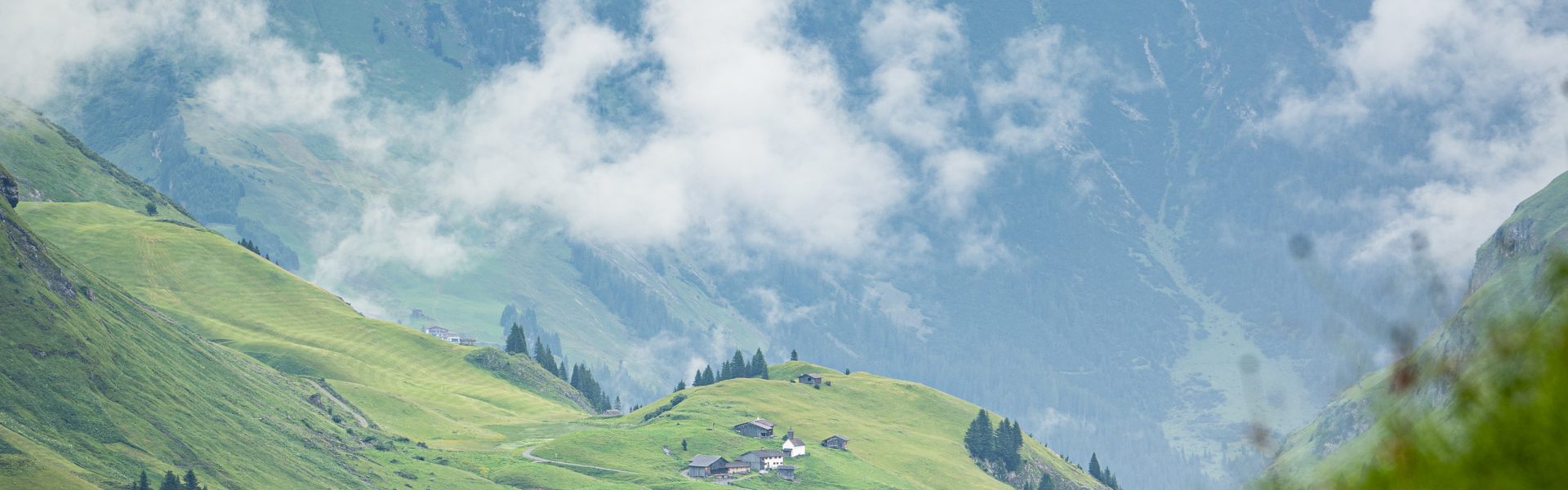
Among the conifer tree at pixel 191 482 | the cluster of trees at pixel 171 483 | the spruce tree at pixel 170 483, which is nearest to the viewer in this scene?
the cluster of trees at pixel 171 483

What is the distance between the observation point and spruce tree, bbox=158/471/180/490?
17612 centimetres

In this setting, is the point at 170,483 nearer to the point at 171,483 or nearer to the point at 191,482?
the point at 171,483

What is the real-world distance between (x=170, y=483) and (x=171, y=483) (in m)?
0.32

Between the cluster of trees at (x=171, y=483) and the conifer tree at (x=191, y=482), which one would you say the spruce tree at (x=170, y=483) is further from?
the conifer tree at (x=191, y=482)

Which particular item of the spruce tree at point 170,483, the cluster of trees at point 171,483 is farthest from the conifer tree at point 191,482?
the spruce tree at point 170,483

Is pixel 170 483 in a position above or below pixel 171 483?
above

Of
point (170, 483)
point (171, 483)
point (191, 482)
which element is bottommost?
point (171, 483)

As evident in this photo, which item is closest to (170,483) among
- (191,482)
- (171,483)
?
(171,483)

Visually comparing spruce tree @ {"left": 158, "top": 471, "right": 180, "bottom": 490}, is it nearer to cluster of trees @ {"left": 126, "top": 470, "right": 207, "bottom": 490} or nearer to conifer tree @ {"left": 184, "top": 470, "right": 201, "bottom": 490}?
cluster of trees @ {"left": 126, "top": 470, "right": 207, "bottom": 490}

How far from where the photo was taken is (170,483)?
177 meters

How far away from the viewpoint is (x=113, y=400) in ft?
650

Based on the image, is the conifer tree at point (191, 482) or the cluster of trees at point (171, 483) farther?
the conifer tree at point (191, 482)

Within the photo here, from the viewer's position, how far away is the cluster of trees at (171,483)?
173125mm

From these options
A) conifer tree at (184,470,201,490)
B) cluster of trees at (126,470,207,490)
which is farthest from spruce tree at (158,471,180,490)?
conifer tree at (184,470,201,490)
